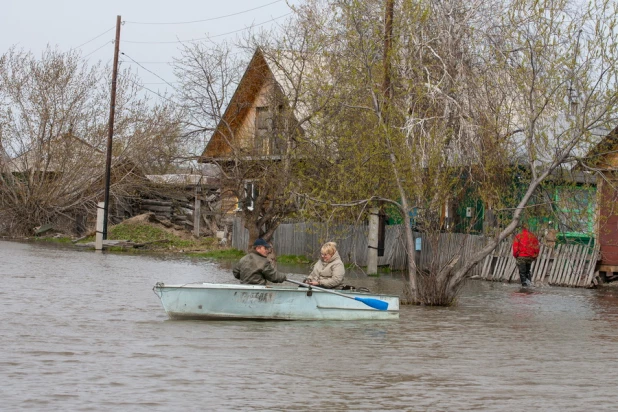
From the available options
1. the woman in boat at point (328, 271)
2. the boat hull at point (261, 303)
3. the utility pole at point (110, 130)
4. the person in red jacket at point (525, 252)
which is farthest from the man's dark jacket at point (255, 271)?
the utility pole at point (110, 130)

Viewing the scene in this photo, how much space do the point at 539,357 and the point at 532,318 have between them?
5536 mm

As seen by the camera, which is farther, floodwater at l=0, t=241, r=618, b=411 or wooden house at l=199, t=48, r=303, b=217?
wooden house at l=199, t=48, r=303, b=217

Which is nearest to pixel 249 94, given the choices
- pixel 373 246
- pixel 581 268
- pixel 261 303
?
pixel 373 246

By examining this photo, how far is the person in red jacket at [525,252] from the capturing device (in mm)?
28266

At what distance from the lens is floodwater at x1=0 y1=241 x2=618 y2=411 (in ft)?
35.6

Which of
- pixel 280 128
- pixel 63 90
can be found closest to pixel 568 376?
pixel 280 128

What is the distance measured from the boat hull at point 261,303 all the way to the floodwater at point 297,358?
0.19m

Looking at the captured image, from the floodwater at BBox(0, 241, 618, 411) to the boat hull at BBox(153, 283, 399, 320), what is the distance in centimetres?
19

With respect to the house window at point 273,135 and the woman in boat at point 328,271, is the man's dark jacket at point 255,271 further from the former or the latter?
the house window at point 273,135

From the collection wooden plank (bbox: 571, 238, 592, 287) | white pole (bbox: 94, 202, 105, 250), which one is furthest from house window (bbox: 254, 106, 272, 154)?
wooden plank (bbox: 571, 238, 592, 287)

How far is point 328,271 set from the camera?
1908 cm

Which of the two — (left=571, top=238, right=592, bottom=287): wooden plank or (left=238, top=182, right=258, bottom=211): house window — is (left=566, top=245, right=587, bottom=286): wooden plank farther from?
(left=238, top=182, right=258, bottom=211): house window

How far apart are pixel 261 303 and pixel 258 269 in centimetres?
68

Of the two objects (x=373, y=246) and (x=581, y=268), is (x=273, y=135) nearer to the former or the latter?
(x=373, y=246)
